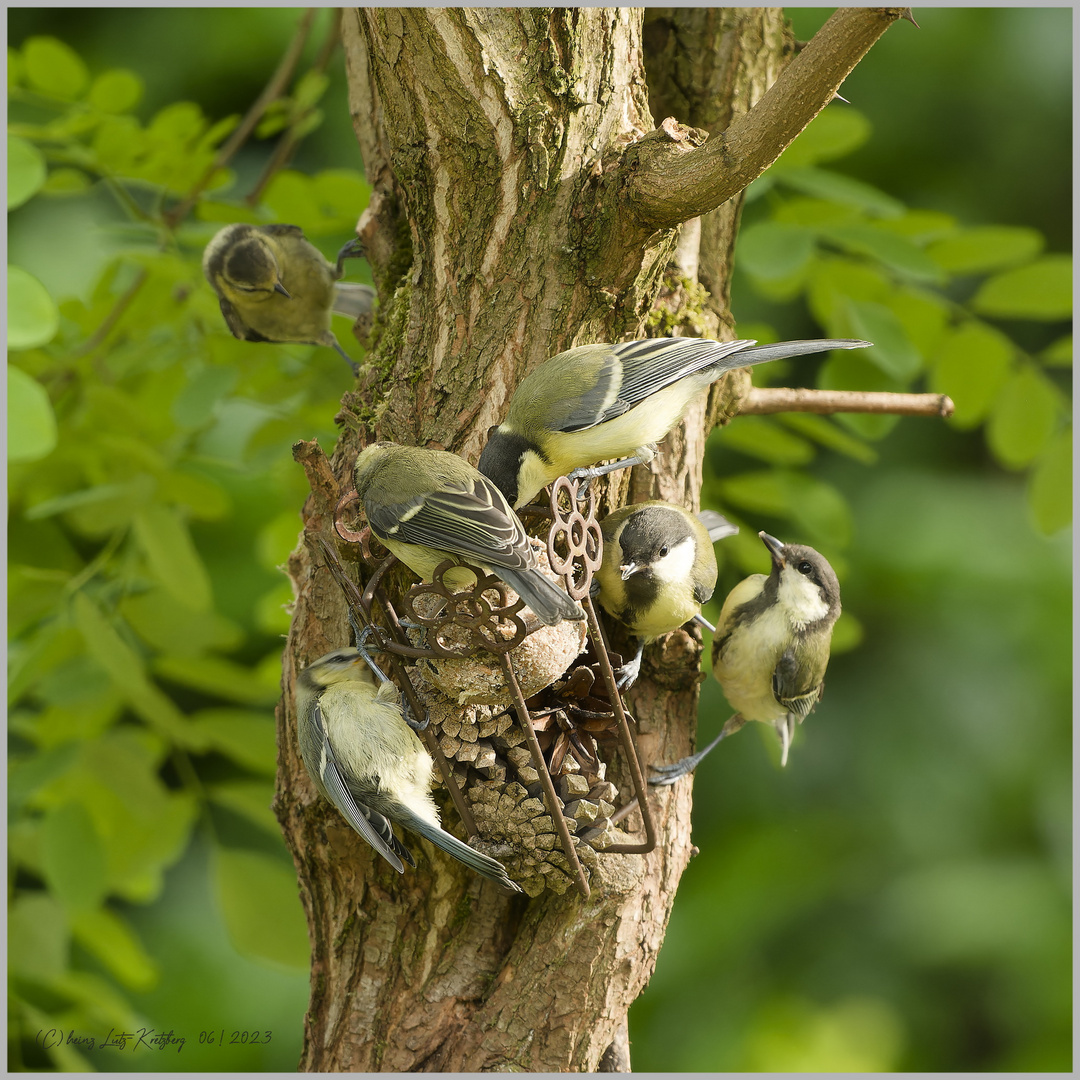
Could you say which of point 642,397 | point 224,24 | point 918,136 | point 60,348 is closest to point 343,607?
point 642,397

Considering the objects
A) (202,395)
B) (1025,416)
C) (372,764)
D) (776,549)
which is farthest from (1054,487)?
(202,395)

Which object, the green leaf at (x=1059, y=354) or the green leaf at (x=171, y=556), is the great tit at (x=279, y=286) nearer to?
the green leaf at (x=171, y=556)

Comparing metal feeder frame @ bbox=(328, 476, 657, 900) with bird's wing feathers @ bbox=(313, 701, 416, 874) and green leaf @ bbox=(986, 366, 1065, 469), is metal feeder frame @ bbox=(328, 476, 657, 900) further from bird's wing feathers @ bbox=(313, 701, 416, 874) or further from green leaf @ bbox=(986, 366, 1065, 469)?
green leaf @ bbox=(986, 366, 1065, 469)

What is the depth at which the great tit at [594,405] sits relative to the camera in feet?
4.95

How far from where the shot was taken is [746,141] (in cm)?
141

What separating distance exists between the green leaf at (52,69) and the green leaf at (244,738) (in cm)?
148

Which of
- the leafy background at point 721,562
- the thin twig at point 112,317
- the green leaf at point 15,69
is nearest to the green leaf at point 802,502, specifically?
the leafy background at point 721,562

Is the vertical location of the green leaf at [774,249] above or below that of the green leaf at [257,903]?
above

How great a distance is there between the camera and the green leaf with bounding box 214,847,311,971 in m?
2.06

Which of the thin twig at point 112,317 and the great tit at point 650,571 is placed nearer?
the great tit at point 650,571

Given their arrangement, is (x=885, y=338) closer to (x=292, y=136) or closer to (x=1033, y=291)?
(x=1033, y=291)

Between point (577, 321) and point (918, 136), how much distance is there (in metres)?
2.96

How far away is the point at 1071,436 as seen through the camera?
218 cm

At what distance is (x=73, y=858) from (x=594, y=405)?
4.69ft
